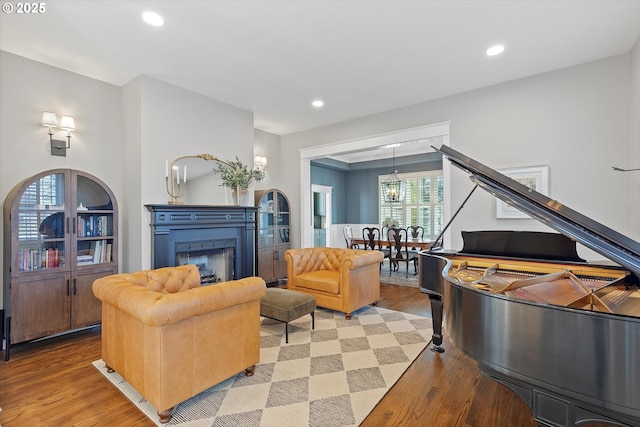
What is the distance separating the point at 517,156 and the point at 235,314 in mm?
4066

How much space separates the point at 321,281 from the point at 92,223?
287 centimetres

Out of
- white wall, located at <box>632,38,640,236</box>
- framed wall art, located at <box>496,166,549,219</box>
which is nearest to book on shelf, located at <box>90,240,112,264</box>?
framed wall art, located at <box>496,166,549,219</box>

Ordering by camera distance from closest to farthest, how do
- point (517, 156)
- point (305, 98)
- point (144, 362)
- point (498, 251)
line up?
point (144, 362), point (498, 251), point (517, 156), point (305, 98)

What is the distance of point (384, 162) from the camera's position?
8.86m

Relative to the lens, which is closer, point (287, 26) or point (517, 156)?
point (287, 26)

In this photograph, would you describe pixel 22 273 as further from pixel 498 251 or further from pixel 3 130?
pixel 498 251

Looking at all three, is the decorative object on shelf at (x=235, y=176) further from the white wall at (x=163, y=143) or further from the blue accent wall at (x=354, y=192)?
the blue accent wall at (x=354, y=192)

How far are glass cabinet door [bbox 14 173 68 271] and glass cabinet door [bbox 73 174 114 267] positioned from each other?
0.14 metres

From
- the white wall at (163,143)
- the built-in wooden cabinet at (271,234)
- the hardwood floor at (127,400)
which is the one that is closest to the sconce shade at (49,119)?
the white wall at (163,143)

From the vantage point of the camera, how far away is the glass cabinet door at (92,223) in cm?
335

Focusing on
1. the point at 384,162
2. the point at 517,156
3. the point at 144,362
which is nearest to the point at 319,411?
the point at 144,362

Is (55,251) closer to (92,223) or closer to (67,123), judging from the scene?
(92,223)

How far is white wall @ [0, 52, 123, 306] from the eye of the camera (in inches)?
126

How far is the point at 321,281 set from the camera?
3.96 metres
